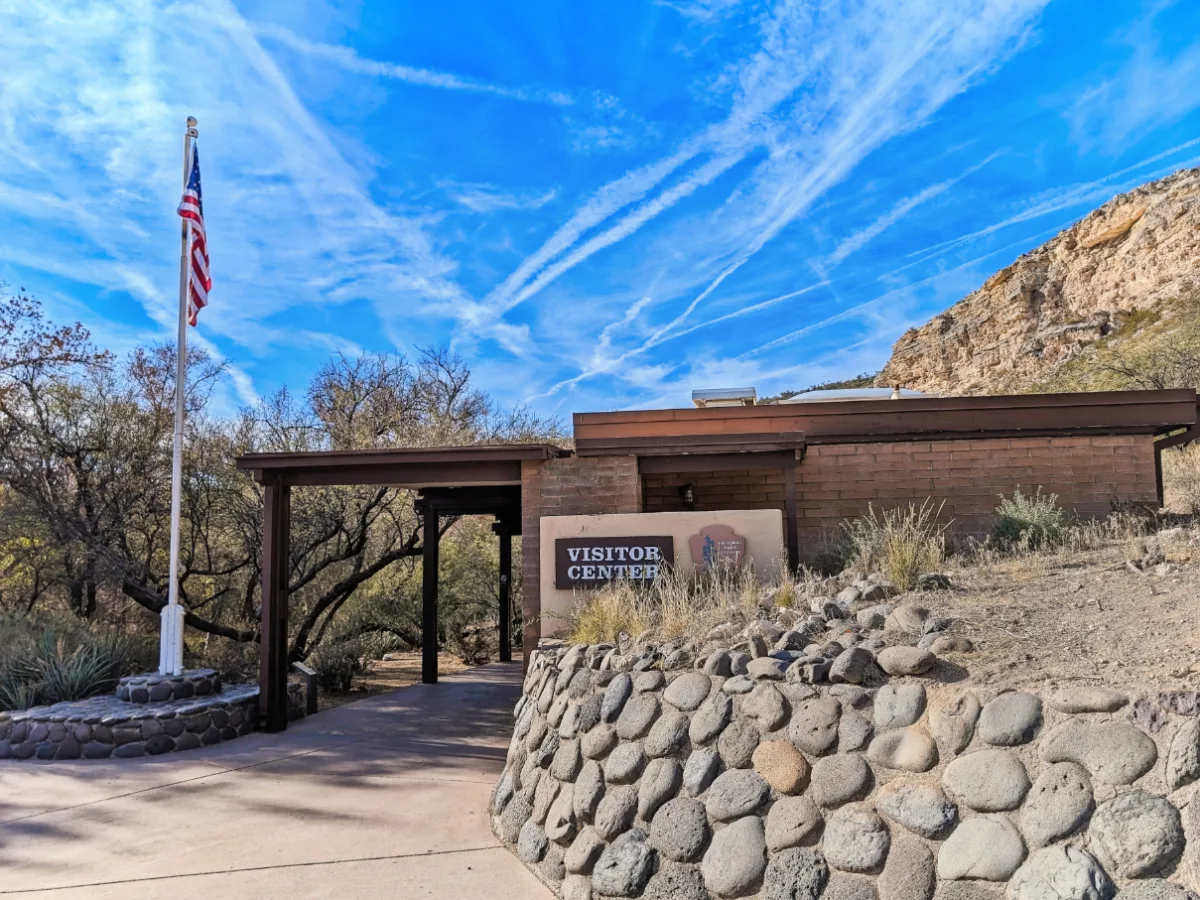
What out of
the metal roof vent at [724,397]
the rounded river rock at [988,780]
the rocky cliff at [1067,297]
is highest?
the rocky cliff at [1067,297]

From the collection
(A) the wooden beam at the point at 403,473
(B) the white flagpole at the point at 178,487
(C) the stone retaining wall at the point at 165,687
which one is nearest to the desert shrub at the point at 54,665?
(C) the stone retaining wall at the point at 165,687

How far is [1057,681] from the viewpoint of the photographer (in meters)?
4.29

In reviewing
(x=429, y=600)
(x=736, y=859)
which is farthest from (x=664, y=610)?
(x=429, y=600)

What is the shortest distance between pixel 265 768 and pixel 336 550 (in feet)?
22.2

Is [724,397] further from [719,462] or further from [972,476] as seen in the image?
[972,476]

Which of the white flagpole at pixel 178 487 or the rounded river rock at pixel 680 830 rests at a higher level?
the white flagpole at pixel 178 487

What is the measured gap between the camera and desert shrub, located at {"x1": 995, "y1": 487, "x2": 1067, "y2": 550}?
925 cm

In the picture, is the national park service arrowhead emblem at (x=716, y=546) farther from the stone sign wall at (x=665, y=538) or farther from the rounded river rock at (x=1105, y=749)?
the rounded river rock at (x=1105, y=749)

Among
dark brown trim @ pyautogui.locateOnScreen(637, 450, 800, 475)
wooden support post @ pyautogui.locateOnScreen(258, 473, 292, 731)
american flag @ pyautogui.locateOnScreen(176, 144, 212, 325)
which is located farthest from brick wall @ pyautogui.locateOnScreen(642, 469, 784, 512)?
american flag @ pyautogui.locateOnScreen(176, 144, 212, 325)

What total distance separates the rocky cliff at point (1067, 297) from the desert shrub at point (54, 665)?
32155 mm

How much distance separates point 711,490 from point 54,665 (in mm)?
9244

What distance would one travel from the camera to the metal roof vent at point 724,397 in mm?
13414

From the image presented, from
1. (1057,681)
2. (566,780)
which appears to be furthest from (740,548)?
(1057,681)

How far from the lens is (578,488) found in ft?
34.2
